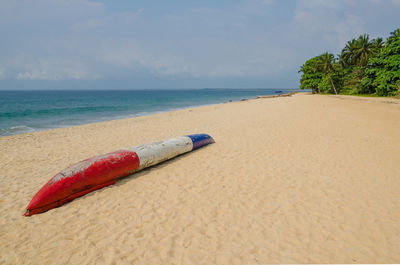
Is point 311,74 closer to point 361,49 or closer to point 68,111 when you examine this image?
point 361,49

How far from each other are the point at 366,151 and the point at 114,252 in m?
9.06

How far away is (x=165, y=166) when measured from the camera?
668 centimetres

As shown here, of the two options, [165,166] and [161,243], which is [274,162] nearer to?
[165,166]

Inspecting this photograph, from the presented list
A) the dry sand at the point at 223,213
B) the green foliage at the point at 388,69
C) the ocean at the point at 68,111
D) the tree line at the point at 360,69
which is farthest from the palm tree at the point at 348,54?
the dry sand at the point at 223,213

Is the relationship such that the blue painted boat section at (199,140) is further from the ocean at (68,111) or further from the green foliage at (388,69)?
the green foliage at (388,69)

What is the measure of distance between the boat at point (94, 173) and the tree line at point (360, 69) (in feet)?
114

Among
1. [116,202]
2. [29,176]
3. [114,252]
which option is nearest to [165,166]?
[116,202]

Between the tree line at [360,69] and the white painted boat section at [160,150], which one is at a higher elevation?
the tree line at [360,69]

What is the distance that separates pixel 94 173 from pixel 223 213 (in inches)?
131

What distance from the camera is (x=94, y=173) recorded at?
5047 millimetres

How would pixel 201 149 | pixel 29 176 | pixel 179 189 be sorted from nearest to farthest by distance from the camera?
pixel 179 189, pixel 29 176, pixel 201 149

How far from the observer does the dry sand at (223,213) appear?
318 cm

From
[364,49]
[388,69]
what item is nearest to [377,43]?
[364,49]

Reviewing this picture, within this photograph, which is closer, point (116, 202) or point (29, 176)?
point (116, 202)
